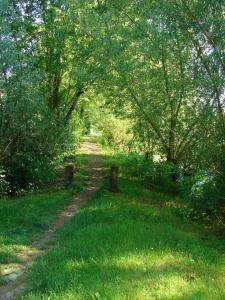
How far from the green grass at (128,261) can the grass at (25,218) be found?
1.88 ft

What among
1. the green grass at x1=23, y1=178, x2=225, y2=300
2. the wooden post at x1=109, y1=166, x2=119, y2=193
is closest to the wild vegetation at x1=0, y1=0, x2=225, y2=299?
the green grass at x1=23, y1=178, x2=225, y2=300

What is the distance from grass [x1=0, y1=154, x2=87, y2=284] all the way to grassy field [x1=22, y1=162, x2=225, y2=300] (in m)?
0.58

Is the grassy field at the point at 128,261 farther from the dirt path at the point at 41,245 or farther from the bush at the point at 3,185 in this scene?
the bush at the point at 3,185

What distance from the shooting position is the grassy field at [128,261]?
19.1ft

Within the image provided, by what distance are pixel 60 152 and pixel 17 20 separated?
5584 millimetres

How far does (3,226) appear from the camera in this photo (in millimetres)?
9461

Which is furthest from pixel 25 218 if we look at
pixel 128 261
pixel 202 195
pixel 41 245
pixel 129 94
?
pixel 129 94

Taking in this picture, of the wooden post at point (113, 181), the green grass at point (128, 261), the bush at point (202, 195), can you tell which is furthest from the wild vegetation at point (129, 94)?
A: the wooden post at point (113, 181)

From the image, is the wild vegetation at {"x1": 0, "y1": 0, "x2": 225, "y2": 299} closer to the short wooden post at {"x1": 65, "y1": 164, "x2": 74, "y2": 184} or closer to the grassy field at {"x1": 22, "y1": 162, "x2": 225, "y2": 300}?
the grassy field at {"x1": 22, "y1": 162, "x2": 225, "y2": 300}

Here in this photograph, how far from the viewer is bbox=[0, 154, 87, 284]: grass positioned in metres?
7.77

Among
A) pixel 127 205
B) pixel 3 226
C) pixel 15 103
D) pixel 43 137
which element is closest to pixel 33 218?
pixel 3 226

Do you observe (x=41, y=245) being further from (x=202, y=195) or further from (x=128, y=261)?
(x=202, y=195)

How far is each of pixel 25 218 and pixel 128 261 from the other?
3823mm

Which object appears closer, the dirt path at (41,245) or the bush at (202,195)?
the dirt path at (41,245)
